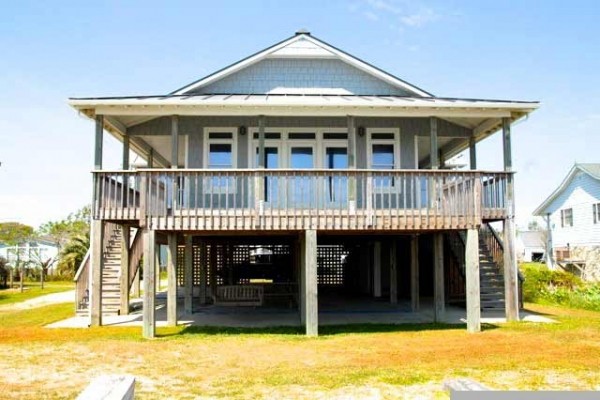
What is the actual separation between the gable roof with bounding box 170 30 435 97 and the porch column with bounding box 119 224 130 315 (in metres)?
4.39

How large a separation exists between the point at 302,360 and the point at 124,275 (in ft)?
26.9

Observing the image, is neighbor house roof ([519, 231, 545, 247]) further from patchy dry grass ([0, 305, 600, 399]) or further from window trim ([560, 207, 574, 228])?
patchy dry grass ([0, 305, 600, 399])

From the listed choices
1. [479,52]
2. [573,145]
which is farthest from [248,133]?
[573,145]

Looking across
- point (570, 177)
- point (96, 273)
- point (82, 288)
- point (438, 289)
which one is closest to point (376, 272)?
point (438, 289)

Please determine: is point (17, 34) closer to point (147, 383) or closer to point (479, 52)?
point (147, 383)

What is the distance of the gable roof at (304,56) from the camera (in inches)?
671

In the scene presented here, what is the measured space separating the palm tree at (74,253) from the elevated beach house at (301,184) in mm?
16307

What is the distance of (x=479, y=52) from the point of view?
19.7 m

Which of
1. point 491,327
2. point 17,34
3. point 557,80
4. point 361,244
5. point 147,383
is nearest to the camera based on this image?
point 147,383

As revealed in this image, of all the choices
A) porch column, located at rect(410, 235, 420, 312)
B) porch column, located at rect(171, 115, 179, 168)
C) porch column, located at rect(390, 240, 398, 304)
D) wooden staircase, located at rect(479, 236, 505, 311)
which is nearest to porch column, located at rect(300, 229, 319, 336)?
porch column, located at rect(171, 115, 179, 168)

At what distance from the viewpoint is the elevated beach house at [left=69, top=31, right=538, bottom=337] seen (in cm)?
1289

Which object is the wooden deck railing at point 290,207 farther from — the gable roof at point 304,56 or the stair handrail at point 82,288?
the gable roof at point 304,56

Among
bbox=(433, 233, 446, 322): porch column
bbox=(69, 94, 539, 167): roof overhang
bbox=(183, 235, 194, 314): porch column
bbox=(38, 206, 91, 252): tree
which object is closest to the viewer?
bbox=(69, 94, 539, 167): roof overhang

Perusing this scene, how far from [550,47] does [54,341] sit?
682 inches
